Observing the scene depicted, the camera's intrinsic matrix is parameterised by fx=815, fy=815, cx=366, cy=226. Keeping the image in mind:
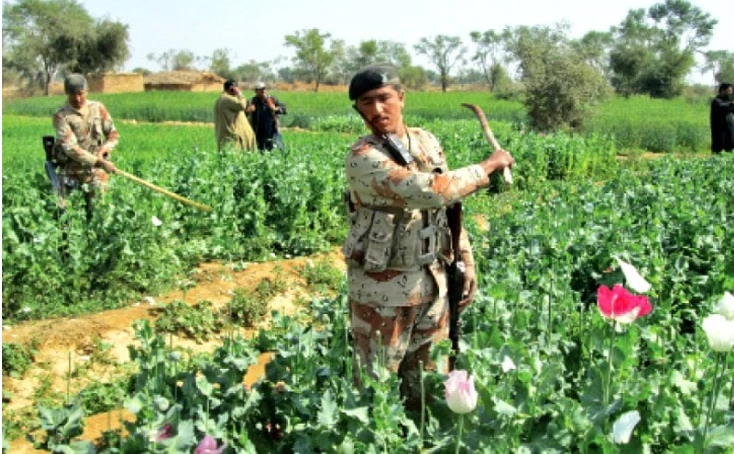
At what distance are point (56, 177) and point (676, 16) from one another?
88135mm

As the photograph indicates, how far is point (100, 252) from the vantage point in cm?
675

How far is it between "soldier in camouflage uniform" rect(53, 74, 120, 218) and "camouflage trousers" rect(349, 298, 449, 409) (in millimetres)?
4646

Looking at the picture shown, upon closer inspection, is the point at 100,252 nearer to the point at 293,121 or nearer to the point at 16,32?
the point at 293,121

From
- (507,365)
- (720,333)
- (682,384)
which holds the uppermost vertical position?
(720,333)

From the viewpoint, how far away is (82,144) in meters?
7.29

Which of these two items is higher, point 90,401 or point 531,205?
point 531,205

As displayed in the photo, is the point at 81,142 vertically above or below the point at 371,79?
below

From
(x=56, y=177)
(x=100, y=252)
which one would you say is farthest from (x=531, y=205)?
(x=56, y=177)

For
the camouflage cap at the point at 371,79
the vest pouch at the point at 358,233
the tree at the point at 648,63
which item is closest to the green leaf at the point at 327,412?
the vest pouch at the point at 358,233

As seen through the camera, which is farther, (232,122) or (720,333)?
(232,122)

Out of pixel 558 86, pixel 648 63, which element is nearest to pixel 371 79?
pixel 558 86

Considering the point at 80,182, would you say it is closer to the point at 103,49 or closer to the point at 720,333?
the point at 720,333

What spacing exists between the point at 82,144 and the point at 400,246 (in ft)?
16.8

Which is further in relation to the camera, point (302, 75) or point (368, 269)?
point (302, 75)
